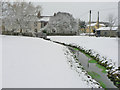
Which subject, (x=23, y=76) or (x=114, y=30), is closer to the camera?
(x=23, y=76)

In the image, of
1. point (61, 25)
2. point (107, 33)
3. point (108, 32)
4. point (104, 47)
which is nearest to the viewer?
point (104, 47)

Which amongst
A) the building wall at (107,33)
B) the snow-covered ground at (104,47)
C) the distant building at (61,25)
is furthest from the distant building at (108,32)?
the snow-covered ground at (104,47)

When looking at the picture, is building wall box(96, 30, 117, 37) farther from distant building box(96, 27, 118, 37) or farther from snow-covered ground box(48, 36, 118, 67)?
snow-covered ground box(48, 36, 118, 67)

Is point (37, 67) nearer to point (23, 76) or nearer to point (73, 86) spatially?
point (23, 76)

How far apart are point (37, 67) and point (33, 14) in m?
37.5

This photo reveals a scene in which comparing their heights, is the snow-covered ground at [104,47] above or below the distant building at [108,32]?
below

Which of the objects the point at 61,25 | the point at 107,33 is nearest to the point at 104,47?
the point at 61,25

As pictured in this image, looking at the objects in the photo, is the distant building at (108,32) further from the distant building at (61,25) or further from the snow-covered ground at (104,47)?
the snow-covered ground at (104,47)

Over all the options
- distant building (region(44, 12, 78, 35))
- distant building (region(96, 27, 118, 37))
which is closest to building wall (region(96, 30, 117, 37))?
distant building (region(96, 27, 118, 37))

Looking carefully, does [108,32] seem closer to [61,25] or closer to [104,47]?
[61,25]

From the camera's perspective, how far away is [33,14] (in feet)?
144

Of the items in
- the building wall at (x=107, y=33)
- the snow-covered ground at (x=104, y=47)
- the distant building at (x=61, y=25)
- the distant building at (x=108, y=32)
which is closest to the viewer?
the snow-covered ground at (x=104, y=47)

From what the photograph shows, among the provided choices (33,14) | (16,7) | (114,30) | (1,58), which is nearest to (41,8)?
(33,14)

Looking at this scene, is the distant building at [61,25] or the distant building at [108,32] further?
the distant building at [108,32]
